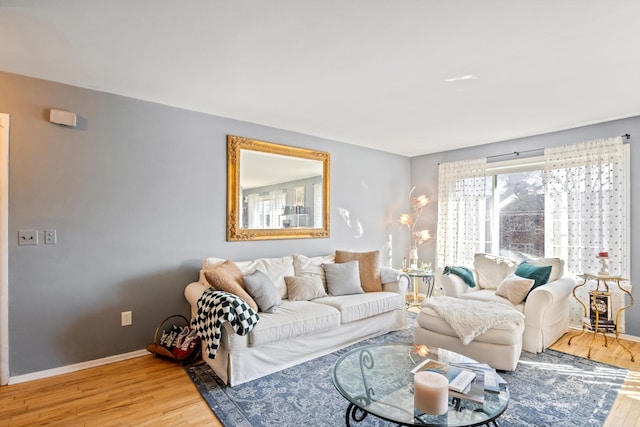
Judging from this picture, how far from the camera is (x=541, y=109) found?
3.45 metres

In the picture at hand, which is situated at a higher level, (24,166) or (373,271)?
(24,166)

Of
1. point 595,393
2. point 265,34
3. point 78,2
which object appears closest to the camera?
point 78,2

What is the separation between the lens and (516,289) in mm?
3525

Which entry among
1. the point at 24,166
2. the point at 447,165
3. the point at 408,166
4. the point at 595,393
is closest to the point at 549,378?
the point at 595,393

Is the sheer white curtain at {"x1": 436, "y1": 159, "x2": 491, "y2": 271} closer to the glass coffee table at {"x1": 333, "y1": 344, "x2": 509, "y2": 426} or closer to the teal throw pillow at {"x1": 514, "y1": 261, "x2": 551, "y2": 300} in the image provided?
the teal throw pillow at {"x1": 514, "y1": 261, "x2": 551, "y2": 300}

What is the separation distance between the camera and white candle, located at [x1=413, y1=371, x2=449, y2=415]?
168 centimetres

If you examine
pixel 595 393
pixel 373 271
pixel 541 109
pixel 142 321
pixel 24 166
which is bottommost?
pixel 595 393

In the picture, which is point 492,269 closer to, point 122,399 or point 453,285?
point 453,285

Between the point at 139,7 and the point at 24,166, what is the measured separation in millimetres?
1768

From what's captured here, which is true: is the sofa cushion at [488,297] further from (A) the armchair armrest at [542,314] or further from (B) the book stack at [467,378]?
(B) the book stack at [467,378]

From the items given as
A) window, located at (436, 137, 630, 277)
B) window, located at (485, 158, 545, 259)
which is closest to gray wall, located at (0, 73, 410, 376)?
window, located at (436, 137, 630, 277)

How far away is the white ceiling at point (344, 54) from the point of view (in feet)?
6.15

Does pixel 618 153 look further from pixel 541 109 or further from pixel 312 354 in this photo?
pixel 312 354

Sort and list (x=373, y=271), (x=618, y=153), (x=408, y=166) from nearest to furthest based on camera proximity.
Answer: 1. (x=618, y=153)
2. (x=373, y=271)
3. (x=408, y=166)
